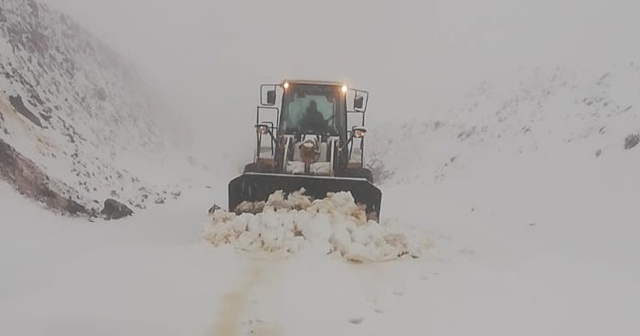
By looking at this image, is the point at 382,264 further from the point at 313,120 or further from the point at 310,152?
the point at 313,120

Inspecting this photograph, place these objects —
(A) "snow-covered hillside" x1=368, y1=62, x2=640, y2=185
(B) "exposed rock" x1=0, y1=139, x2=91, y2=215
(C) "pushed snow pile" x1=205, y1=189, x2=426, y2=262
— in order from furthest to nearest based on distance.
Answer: (A) "snow-covered hillside" x1=368, y1=62, x2=640, y2=185
(B) "exposed rock" x1=0, y1=139, x2=91, y2=215
(C) "pushed snow pile" x1=205, y1=189, x2=426, y2=262

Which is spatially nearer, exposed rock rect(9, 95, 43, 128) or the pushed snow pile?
the pushed snow pile

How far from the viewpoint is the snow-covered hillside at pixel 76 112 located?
12.1m

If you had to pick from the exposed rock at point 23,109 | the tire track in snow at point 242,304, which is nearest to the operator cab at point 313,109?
the tire track in snow at point 242,304

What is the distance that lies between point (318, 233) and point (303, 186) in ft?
5.08

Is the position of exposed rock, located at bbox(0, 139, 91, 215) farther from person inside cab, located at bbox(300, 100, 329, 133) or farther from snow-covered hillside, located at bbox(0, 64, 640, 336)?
person inside cab, located at bbox(300, 100, 329, 133)

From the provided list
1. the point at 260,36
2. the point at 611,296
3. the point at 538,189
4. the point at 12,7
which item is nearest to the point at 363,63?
the point at 260,36

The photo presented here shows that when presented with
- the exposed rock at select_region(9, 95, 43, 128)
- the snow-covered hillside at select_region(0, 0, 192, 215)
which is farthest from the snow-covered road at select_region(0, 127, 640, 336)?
the exposed rock at select_region(9, 95, 43, 128)

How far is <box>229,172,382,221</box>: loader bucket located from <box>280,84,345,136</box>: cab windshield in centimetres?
200

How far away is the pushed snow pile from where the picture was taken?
8016 millimetres

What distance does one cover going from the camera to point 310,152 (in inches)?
415

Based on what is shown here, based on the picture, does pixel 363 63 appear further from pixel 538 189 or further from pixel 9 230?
pixel 9 230

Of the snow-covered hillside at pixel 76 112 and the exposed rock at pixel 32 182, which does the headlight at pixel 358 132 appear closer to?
the exposed rock at pixel 32 182

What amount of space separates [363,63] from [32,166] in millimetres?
34148
